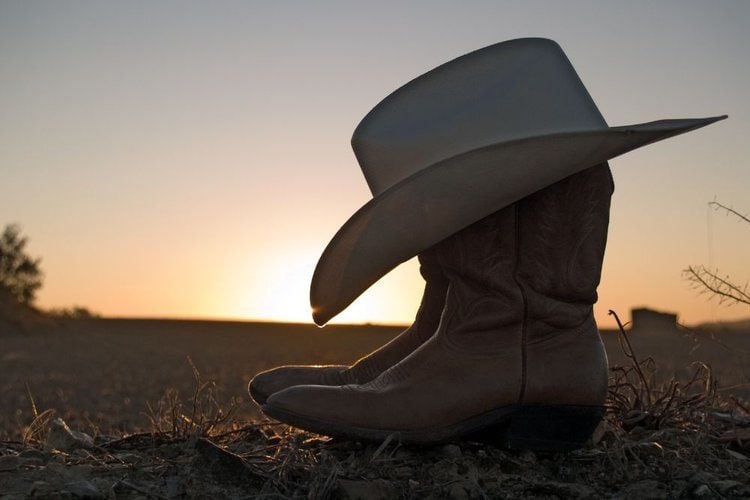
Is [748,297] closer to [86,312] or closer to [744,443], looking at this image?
[744,443]

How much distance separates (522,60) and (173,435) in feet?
5.39

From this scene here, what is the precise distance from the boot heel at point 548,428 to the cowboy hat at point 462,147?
22.9 inches

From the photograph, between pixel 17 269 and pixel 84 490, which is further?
pixel 17 269

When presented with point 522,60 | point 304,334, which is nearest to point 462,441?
point 522,60

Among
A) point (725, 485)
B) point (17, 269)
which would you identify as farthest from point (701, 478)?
point (17, 269)

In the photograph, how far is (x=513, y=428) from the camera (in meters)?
2.62

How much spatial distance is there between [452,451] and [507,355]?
1.05ft

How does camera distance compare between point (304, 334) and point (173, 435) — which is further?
point (304, 334)

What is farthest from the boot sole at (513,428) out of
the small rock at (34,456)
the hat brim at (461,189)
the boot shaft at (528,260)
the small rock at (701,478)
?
the small rock at (34,456)

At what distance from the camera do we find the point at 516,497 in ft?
7.70

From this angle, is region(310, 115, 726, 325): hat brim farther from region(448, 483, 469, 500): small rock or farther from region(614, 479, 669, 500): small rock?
region(614, 479, 669, 500): small rock

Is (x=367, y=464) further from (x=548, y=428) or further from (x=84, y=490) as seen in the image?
(x=84, y=490)

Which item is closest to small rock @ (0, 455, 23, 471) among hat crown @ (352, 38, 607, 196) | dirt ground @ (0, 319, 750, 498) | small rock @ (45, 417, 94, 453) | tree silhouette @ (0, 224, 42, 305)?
dirt ground @ (0, 319, 750, 498)

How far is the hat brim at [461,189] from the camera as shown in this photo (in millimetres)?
2475
